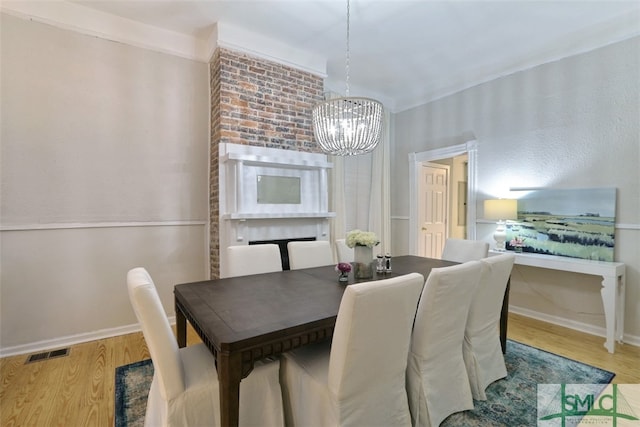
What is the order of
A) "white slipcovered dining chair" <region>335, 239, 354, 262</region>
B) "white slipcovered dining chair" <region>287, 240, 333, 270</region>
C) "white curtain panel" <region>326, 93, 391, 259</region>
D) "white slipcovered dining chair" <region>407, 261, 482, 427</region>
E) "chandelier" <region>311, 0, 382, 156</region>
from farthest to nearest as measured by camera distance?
"white curtain panel" <region>326, 93, 391, 259</region> < "white slipcovered dining chair" <region>335, 239, 354, 262</region> < "white slipcovered dining chair" <region>287, 240, 333, 270</region> < "chandelier" <region>311, 0, 382, 156</region> < "white slipcovered dining chair" <region>407, 261, 482, 427</region>

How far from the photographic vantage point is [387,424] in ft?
4.87

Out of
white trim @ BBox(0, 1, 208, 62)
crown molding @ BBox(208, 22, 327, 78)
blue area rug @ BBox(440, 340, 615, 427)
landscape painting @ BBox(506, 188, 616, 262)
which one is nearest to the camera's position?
blue area rug @ BBox(440, 340, 615, 427)

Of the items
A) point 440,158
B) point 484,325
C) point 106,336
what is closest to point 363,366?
point 484,325

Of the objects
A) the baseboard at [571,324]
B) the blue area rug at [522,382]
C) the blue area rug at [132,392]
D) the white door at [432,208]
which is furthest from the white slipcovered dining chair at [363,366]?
the white door at [432,208]

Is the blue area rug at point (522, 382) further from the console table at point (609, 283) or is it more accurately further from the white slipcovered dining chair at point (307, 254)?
the white slipcovered dining chair at point (307, 254)

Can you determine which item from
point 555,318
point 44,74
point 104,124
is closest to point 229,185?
point 104,124

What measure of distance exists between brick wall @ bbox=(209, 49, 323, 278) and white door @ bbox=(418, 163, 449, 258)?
7.28ft

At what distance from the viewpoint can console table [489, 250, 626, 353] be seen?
105 inches

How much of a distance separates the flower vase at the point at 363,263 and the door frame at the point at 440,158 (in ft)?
8.10

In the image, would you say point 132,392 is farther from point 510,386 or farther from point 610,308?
point 610,308

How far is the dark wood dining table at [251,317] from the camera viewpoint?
127cm

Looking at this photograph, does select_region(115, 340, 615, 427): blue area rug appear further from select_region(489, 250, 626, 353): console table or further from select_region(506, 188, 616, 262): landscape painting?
select_region(506, 188, 616, 262): landscape painting

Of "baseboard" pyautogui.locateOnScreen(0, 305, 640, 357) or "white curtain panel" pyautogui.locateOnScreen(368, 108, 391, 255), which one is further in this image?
"white curtain panel" pyautogui.locateOnScreen(368, 108, 391, 255)

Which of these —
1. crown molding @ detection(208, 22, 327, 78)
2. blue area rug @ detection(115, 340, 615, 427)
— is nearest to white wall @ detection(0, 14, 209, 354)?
crown molding @ detection(208, 22, 327, 78)
